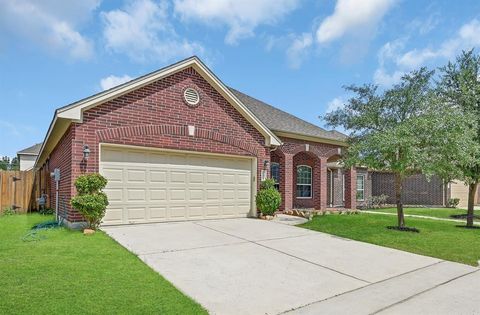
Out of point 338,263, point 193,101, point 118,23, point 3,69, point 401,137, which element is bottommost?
point 338,263

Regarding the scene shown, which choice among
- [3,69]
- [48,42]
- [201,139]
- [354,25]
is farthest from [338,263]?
[3,69]

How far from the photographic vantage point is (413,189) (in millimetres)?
25406

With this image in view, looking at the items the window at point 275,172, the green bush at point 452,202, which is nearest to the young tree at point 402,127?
the window at point 275,172

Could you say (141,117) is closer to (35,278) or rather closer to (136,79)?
(136,79)

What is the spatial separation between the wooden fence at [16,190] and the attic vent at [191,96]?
9.90m

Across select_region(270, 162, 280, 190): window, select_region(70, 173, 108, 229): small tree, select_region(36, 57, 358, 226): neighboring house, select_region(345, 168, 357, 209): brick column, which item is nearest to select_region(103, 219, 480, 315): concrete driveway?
select_region(70, 173, 108, 229): small tree

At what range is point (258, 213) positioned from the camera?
13219 millimetres

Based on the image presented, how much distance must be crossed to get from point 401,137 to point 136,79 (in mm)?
8085

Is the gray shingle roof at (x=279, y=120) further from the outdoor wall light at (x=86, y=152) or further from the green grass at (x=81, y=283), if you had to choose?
the green grass at (x=81, y=283)

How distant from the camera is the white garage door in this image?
1009 cm

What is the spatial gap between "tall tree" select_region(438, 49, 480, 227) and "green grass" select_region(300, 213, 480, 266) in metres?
2.32

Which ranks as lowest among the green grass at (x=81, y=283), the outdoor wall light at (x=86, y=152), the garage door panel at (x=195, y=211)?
the green grass at (x=81, y=283)

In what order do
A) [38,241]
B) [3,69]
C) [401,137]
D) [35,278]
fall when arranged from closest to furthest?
[35,278] < [38,241] < [401,137] < [3,69]

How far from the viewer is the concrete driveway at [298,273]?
182 inches
